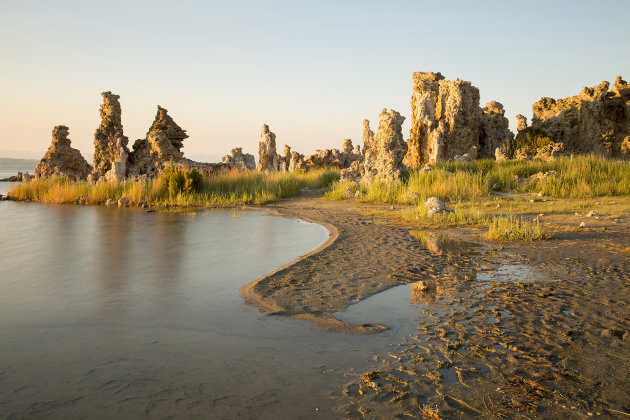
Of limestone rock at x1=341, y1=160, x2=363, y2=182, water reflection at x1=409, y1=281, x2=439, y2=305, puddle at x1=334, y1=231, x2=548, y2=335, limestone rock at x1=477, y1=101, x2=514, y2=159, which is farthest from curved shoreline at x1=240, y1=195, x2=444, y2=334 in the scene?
limestone rock at x1=477, y1=101, x2=514, y2=159

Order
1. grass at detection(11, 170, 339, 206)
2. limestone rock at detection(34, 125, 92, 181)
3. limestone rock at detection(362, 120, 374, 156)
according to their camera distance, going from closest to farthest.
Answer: grass at detection(11, 170, 339, 206) → limestone rock at detection(34, 125, 92, 181) → limestone rock at detection(362, 120, 374, 156)

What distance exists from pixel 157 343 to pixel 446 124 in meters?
20.6

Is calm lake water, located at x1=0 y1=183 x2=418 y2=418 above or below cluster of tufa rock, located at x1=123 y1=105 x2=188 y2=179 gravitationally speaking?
below

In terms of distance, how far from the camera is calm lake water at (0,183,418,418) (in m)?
2.34

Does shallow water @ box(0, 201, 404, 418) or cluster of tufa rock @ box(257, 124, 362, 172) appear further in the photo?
cluster of tufa rock @ box(257, 124, 362, 172)

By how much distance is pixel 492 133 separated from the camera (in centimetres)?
2356

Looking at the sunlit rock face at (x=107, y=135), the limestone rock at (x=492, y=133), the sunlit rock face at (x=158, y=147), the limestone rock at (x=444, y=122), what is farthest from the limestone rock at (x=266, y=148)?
the limestone rock at (x=492, y=133)

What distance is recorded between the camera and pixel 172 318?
367cm

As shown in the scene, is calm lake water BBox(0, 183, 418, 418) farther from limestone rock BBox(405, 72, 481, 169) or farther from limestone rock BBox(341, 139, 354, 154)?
limestone rock BBox(341, 139, 354, 154)

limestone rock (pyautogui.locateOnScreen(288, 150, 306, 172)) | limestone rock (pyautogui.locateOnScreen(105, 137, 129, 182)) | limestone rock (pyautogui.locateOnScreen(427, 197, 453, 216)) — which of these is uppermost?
limestone rock (pyautogui.locateOnScreen(288, 150, 306, 172))

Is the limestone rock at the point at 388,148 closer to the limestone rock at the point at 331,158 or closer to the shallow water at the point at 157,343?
the shallow water at the point at 157,343

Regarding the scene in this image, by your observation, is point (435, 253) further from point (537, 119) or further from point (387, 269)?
point (537, 119)

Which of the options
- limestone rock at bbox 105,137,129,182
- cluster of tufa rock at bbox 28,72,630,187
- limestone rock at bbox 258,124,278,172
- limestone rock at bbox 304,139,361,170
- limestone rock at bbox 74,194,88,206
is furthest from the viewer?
limestone rock at bbox 304,139,361,170

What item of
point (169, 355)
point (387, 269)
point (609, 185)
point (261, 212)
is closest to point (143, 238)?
point (261, 212)
